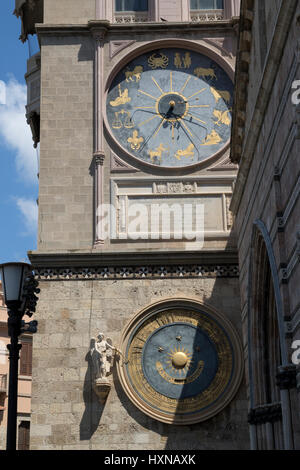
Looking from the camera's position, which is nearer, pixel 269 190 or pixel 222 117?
pixel 269 190

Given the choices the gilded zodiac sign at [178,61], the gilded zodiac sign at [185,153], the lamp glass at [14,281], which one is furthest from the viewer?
the gilded zodiac sign at [178,61]

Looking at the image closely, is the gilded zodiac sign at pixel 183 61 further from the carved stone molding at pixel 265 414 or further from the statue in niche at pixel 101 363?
the carved stone molding at pixel 265 414

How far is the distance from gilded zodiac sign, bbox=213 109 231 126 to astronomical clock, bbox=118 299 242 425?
476 cm

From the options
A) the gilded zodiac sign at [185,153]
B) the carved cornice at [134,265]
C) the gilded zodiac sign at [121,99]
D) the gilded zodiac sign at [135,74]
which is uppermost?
the gilded zodiac sign at [135,74]

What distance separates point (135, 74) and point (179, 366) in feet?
24.6

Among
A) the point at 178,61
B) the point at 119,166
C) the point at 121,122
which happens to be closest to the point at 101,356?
the point at 119,166

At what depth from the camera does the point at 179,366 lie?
19641 mm

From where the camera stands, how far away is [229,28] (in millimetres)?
22422

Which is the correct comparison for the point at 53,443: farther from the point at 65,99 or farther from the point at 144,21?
the point at 144,21

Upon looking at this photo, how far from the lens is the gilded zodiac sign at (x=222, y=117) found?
21.9 meters

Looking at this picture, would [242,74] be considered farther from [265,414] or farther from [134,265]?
[265,414]

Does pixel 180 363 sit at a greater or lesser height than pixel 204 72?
lesser

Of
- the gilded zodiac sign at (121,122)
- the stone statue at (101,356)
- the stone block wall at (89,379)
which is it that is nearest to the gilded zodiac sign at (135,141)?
the gilded zodiac sign at (121,122)

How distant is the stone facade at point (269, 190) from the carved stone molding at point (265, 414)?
0.08m
